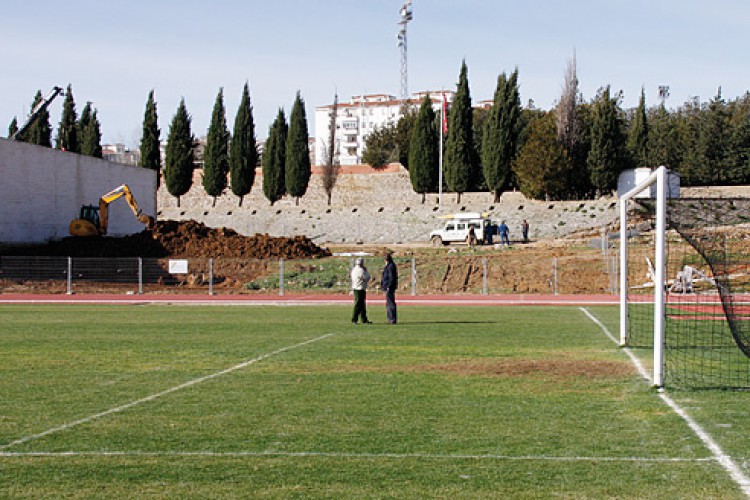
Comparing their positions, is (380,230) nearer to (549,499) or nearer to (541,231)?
(541,231)

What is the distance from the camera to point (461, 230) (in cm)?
6116

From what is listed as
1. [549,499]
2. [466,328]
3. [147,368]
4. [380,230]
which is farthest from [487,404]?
Result: [380,230]

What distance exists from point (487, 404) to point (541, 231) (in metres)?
54.6

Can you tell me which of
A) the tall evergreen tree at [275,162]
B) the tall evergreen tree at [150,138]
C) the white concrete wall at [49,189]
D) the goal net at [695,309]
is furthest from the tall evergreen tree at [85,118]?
the goal net at [695,309]

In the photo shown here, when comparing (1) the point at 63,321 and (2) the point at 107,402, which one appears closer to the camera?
(2) the point at 107,402

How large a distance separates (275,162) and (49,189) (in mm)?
31449

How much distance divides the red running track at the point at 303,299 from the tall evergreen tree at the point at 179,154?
41547mm

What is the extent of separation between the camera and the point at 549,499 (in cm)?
679

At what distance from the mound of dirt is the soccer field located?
2933cm

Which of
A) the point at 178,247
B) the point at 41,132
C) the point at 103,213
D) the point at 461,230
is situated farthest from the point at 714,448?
the point at 41,132

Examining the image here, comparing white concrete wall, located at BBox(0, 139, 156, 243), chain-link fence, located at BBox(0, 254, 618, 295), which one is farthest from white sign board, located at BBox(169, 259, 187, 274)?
white concrete wall, located at BBox(0, 139, 156, 243)

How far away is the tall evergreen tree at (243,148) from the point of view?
79.4 metres

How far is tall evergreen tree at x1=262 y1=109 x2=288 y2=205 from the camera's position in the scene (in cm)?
8112

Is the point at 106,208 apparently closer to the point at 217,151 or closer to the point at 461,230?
the point at 461,230
